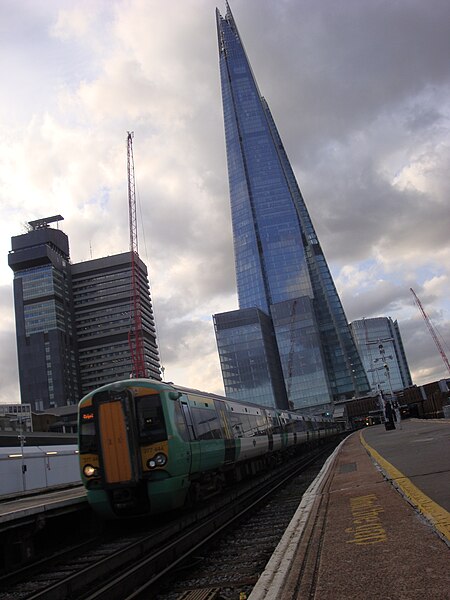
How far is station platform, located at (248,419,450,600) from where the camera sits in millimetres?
4613

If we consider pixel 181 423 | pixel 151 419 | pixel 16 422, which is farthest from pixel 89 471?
pixel 16 422

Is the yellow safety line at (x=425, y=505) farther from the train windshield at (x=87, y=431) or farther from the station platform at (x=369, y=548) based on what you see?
the train windshield at (x=87, y=431)

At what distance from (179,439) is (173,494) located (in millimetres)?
1372

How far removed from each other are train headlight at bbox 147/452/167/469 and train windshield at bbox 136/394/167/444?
0.38m

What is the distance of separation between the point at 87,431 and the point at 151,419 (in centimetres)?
189

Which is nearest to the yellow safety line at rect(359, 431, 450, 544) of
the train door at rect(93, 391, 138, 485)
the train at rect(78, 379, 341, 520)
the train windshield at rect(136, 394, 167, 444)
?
the train at rect(78, 379, 341, 520)

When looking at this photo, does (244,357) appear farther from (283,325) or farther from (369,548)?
(369,548)

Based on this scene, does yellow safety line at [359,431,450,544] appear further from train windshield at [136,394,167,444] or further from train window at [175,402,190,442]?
train windshield at [136,394,167,444]

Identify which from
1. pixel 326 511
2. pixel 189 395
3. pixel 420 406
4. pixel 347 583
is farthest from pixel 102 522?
pixel 420 406

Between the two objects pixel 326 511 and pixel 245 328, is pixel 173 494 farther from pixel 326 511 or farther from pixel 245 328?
pixel 245 328

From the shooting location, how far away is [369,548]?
235 inches

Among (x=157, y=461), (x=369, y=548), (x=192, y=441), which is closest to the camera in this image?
(x=369, y=548)

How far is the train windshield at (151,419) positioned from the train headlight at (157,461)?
382 millimetres

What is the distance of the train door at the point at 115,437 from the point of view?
37.9ft
